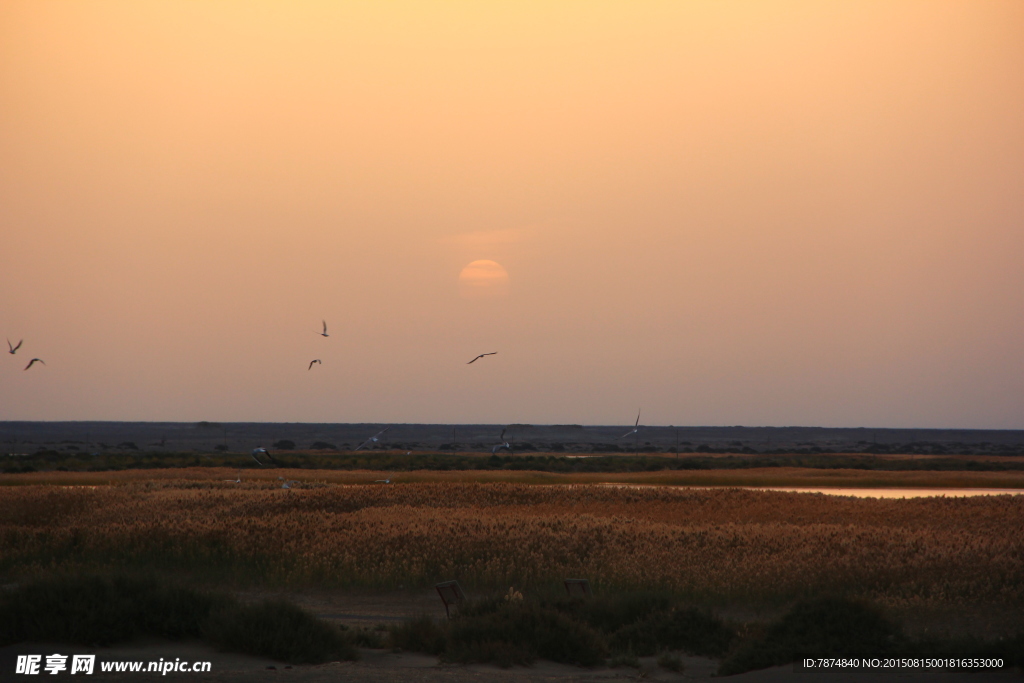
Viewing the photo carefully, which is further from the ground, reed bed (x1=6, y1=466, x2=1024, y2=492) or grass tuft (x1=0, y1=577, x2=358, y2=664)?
grass tuft (x1=0, y1=577, x2=358, y2=664)

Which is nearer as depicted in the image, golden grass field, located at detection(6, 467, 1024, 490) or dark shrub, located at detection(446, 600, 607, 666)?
dark shrub, located at detection(446, 600, 607, 666)

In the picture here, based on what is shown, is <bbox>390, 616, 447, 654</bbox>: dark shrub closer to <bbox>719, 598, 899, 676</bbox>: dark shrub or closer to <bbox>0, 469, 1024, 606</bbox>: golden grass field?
<bbox>719, 598, 899, 676</bbox>: dark shrub

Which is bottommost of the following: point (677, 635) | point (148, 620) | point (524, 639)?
point (677, 635)

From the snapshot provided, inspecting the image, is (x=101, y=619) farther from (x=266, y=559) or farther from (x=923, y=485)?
(x=923, y=485)

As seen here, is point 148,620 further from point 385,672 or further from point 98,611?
point 385,672

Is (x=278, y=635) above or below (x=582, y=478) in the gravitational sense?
above

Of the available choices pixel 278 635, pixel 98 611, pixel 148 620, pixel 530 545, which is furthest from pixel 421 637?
pixel 530 545

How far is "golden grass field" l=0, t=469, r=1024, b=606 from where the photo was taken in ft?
57.5

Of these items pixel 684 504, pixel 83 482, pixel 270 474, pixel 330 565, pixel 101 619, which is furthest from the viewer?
pixel 270 474

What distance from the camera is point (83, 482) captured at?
172 feet

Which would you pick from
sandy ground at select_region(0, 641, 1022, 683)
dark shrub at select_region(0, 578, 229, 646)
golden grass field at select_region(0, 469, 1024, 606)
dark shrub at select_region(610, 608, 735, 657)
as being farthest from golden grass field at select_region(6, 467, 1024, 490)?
sandy ground at select_region(0, 641, 1022, 683)

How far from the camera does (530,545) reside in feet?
69.2

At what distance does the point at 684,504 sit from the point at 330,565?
57.0ft

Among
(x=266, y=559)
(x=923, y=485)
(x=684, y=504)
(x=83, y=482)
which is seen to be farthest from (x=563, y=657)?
(x=923, y=485)
